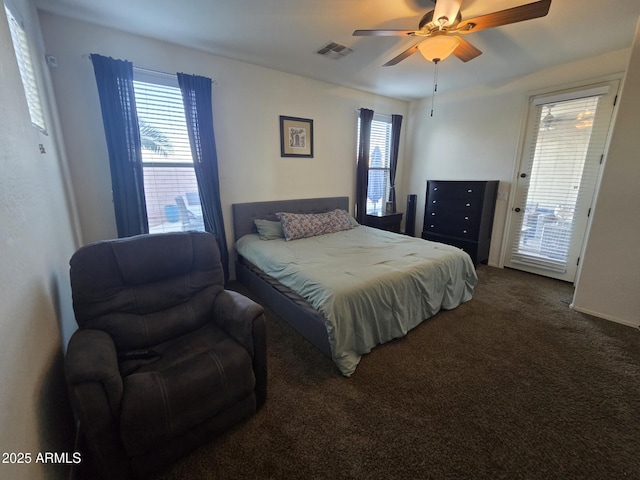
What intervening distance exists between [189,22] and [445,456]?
3.57 meters

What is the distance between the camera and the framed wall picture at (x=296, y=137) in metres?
3.53

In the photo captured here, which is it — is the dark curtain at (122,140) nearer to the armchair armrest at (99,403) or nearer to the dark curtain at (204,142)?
the dark curtain at (204,142)

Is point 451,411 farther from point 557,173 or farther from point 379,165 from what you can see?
point 379,165

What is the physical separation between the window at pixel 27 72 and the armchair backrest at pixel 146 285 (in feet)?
3.39

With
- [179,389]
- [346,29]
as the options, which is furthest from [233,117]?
[179,389]

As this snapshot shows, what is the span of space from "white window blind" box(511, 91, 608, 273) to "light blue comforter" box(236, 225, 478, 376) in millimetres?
1530

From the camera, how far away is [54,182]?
1.94 metres

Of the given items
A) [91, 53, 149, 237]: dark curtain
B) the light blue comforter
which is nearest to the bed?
the light blue comforter

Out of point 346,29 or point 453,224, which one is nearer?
point 346,29

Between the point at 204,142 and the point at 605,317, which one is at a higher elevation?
the point at 204,142

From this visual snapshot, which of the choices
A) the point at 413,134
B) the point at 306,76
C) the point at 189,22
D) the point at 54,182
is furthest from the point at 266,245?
the point at 413,134

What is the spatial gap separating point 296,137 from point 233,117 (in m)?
0.88

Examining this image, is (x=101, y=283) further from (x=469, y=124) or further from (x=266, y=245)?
(x=469, y=124)

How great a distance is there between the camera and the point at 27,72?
1726mm
